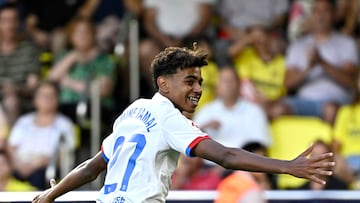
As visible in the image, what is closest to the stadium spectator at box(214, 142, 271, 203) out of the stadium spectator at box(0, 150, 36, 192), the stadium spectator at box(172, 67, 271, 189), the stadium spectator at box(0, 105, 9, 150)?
the stadium spectator at box(172, 67, 271, 189)

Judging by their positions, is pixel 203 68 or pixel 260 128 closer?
pixel 260 128

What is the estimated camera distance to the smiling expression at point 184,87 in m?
6.11

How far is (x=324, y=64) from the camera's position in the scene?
1148 cm

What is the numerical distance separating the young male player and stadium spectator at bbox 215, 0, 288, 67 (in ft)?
18.2

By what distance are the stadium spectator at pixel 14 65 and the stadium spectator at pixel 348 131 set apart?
310 cm

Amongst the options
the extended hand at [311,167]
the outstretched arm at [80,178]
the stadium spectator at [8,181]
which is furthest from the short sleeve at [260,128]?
the extended hand at [311,167]

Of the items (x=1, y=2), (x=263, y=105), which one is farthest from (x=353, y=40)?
(x=1, y=2)

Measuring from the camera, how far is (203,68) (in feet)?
37.3

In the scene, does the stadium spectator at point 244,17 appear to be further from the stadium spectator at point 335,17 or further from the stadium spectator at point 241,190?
the stadium spectator at point 241,190

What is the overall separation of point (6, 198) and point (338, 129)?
414cm

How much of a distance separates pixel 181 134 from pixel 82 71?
5637 millimetres

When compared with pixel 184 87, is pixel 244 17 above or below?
above

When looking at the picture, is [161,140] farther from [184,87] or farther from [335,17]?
[335,17]

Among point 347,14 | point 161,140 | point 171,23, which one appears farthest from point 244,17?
point 161,140
